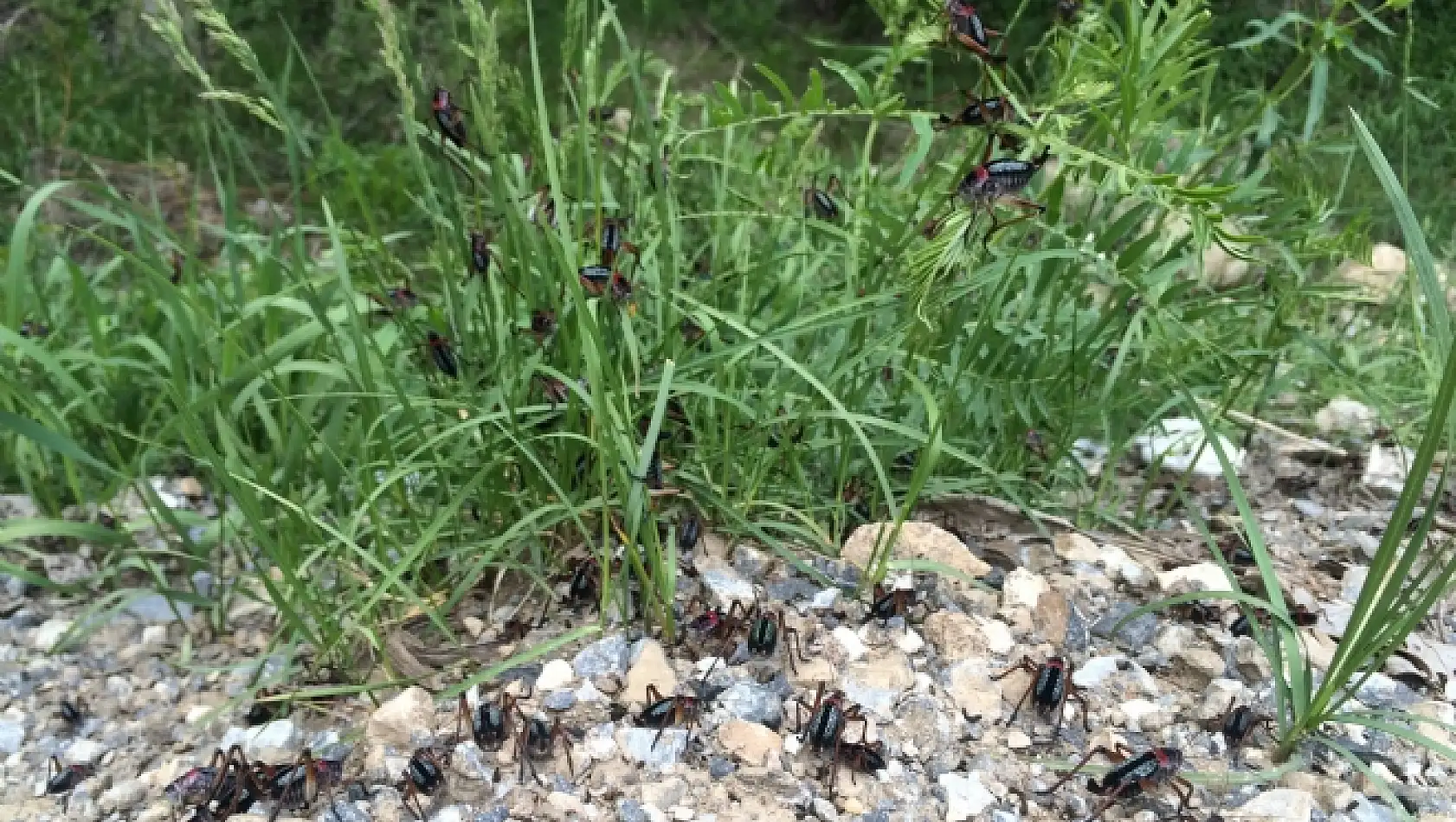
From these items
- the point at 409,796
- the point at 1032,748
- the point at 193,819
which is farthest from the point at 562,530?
the point at 1032,748

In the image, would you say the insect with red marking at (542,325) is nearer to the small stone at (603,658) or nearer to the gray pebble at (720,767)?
the small stone at (603,658)

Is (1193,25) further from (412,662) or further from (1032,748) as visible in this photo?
(412,662)

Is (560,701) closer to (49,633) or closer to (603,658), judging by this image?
(603,658)

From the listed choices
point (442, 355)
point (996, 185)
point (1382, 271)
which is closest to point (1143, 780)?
point (996, 185)

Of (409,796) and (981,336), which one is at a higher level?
(981,336)

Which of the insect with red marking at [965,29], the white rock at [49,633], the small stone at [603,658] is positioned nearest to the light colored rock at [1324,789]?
the small stone at [603,658]

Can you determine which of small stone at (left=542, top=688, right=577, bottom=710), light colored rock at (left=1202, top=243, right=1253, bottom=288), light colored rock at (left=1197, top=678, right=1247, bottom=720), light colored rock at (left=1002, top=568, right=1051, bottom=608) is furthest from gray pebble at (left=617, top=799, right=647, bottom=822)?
light colored rock at (left=1202, top=243, right=1253, bottom=288)

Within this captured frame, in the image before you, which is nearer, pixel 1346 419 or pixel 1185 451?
pixel 1185 451
